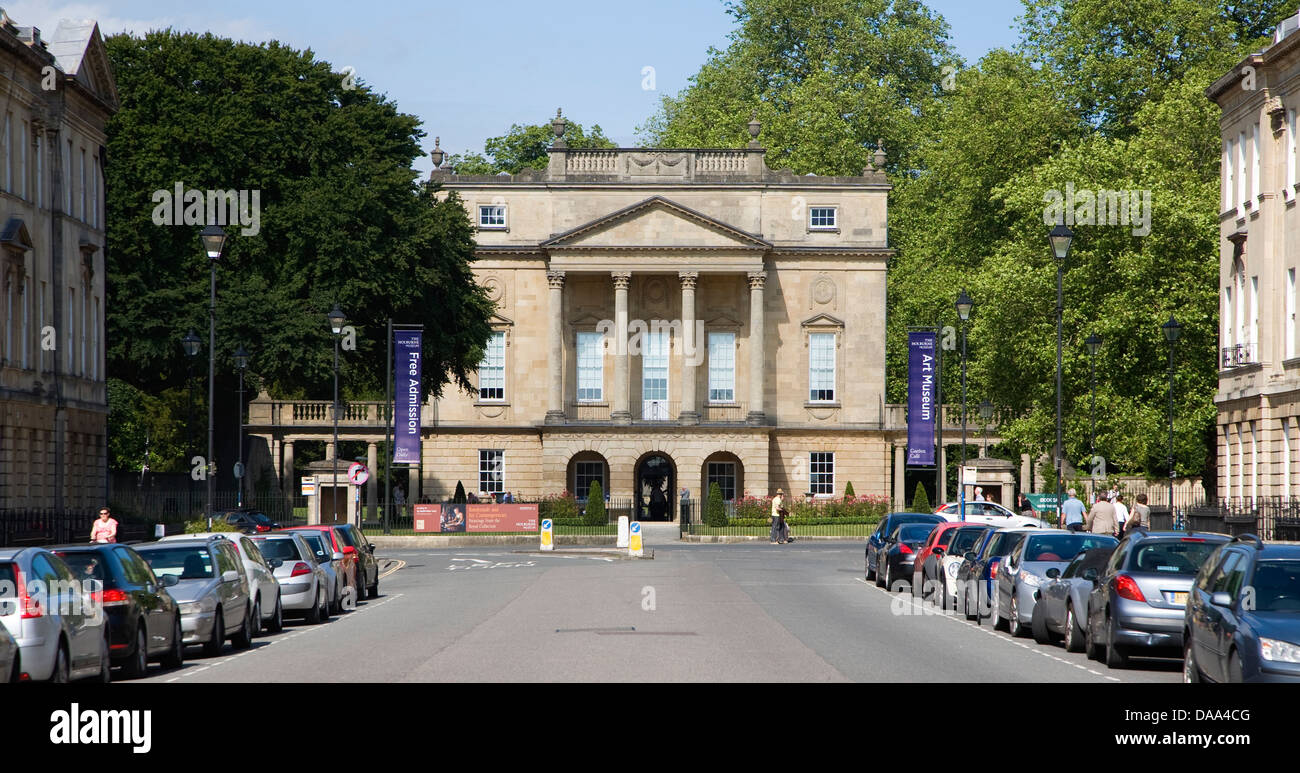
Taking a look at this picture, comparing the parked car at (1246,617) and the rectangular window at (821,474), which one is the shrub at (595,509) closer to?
the rectangular window at (821,474)

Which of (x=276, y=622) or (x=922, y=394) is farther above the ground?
(x=922, y=394)

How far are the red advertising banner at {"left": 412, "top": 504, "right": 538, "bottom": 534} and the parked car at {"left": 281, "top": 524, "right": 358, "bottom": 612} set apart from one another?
30800 mm

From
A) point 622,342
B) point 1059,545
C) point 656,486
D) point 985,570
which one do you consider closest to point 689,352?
point 622,342

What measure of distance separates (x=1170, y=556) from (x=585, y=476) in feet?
199

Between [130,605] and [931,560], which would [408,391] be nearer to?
[931,560]

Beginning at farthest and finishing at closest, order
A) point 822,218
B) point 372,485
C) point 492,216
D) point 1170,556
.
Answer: point 372,485
point 822,218
point 492,216
point 1170,556

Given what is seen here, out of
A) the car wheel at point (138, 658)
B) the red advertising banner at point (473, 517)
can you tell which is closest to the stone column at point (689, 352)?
the red advertising banner at point (473, 517)

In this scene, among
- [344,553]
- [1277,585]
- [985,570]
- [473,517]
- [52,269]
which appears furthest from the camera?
[473,517]

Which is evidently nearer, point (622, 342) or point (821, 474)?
point (622, 342)

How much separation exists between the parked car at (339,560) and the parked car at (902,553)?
10639 millimetres

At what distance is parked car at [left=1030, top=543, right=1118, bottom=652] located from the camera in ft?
69.7

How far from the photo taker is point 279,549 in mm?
27734

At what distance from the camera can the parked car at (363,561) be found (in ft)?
108

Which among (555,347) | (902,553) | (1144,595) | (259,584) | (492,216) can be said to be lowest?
(902,553)
